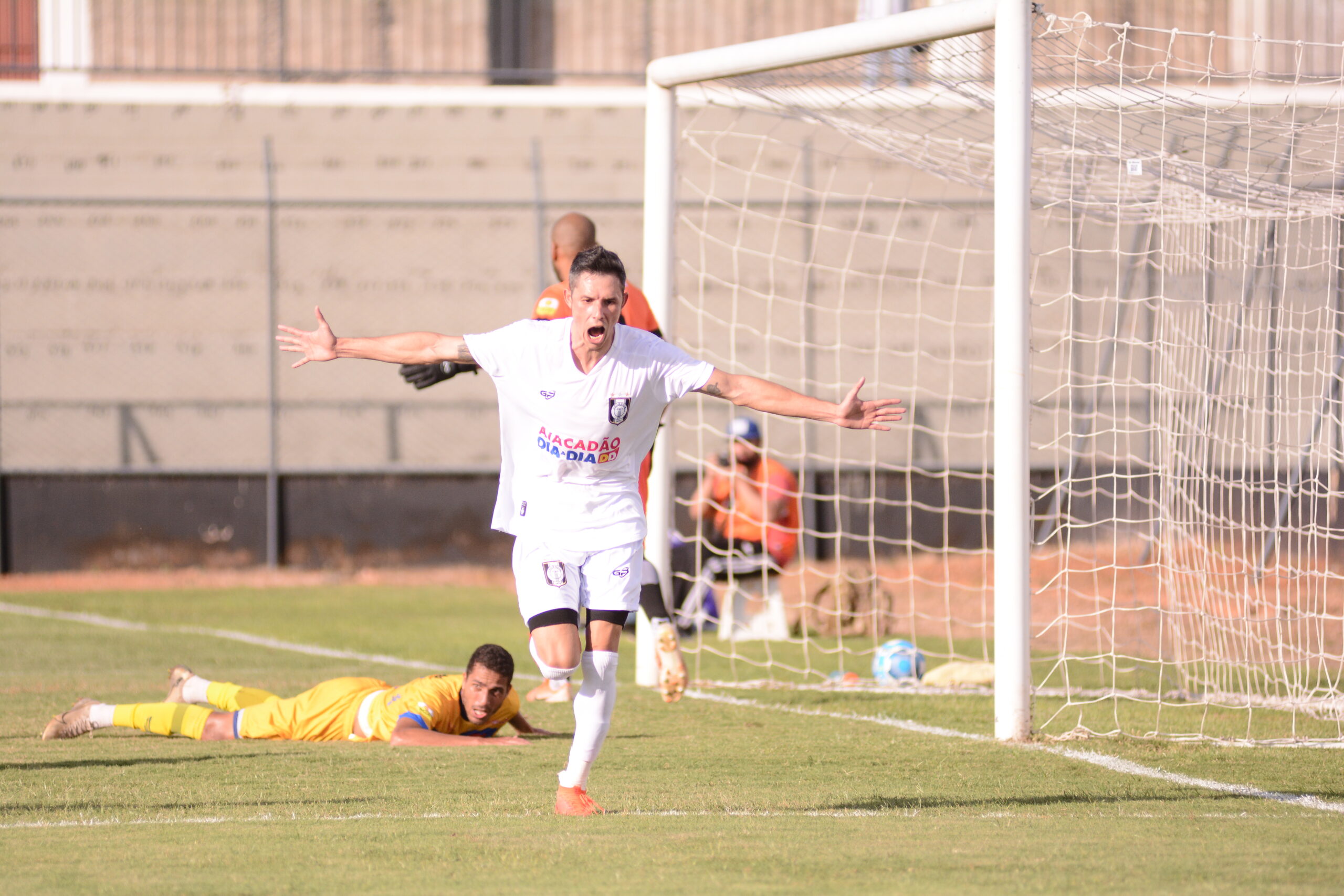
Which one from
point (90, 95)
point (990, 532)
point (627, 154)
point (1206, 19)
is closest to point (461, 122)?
point (627, 154)

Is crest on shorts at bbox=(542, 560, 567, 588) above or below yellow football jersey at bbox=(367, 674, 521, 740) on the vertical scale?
above

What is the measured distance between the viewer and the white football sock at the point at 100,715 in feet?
22.1

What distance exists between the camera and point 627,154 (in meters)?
19.2

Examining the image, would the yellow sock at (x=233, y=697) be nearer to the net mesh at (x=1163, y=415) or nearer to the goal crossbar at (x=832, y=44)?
the net mesh at (x=1163, y=415)

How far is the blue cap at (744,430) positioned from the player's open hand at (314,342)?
22.7 feet

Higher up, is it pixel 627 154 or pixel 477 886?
pixel 627 154

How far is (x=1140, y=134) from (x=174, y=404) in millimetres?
12839

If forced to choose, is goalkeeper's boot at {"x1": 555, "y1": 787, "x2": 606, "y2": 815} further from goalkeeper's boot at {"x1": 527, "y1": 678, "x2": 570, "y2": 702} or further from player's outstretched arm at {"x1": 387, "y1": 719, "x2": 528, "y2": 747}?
goalkeeper's boot at {"x1": 527, "y1": 678, "x2": 570, "y2": 702}

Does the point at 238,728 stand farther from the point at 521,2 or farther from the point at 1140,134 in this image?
the point at 521,2

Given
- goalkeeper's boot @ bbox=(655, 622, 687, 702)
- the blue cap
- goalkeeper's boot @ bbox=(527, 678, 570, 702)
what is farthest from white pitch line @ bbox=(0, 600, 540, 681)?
the blue cap

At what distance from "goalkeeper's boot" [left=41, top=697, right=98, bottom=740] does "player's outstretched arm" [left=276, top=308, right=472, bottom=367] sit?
2502 millimetres

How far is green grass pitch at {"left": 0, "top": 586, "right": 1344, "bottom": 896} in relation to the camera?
13.2ft

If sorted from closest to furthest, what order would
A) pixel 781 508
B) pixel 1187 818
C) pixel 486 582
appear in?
pixel 1187 818
pixel 781 508
pixel 486 582

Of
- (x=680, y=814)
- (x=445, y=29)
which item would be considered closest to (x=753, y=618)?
(x=680, y=814)
